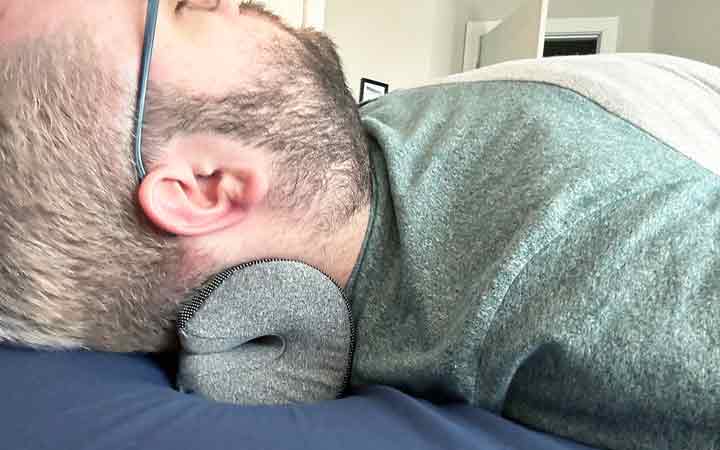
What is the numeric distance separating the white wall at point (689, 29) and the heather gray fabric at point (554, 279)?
2405mm

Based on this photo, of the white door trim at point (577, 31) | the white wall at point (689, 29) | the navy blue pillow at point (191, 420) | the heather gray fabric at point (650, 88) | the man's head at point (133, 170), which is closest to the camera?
the navy blue pillow at point (191, 420)

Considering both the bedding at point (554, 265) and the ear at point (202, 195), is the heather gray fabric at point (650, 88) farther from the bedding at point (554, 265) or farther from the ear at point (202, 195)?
the ear at point (202, 195)

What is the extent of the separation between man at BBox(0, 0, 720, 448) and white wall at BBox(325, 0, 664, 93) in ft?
6.17

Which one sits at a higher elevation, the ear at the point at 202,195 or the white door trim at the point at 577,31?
the white door trim at the point at 577,31

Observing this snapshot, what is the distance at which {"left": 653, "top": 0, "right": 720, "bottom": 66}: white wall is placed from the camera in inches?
101

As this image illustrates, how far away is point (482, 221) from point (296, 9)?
1128 mm

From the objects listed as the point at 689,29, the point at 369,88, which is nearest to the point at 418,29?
the point at 369,88

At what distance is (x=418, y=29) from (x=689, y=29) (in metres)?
1.32

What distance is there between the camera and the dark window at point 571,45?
3.10 metres

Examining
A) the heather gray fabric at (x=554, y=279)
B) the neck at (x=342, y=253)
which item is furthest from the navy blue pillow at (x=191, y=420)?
the neck at (x=342, y=253)

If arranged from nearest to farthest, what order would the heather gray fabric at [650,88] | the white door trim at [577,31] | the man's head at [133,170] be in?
the man's head at [133,170], the heather gray fabric at [650,88], the white door trim at [577,31]

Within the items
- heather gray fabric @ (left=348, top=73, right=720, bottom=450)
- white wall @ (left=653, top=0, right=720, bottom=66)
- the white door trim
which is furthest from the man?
the white door trim

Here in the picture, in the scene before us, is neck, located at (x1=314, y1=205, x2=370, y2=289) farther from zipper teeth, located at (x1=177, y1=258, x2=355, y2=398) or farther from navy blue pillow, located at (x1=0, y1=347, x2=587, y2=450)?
navy blue pillow, located at (x1=0, y1=347, x2=587, y2=450)

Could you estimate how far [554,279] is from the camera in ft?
1.64
